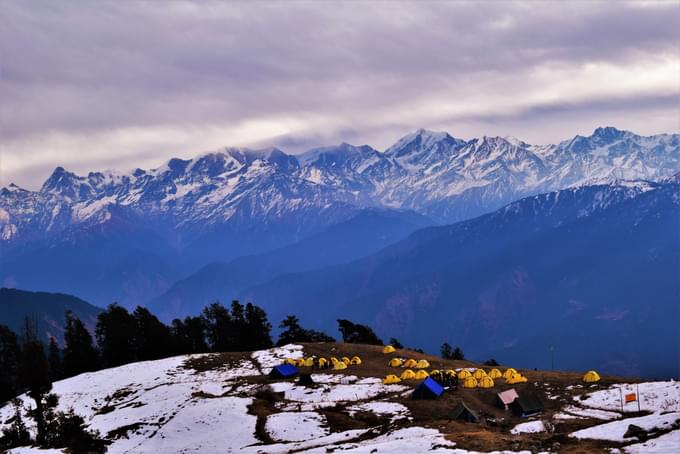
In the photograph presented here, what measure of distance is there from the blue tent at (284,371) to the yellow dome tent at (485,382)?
27.6 meters

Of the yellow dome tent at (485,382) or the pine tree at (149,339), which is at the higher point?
the pine tree at (149,339)

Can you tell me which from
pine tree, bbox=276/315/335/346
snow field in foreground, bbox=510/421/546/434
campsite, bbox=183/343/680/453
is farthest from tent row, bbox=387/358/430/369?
pine tree, bbox=276/315/335/346

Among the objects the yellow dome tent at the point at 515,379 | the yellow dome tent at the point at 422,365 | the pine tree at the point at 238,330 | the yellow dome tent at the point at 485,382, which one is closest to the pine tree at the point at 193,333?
the pine tree at the point at 238,330

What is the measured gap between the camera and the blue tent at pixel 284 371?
96.9 metres

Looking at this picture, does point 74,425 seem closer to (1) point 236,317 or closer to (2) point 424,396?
(2) point 424,396

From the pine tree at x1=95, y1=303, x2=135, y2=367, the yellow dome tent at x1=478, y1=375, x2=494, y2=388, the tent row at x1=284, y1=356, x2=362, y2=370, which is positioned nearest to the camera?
the yellow dome tent at x1=478, y1=375, x2=494, y2=388

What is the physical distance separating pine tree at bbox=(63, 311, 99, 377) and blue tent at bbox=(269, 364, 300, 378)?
55945mm

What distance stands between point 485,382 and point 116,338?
8291cm

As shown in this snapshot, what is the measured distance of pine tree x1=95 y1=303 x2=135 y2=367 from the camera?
13712 centimetres

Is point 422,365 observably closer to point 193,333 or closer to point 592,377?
point 592,377

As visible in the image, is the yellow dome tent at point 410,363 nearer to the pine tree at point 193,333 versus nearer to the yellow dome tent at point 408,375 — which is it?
the yellow dome tent at point 408,375

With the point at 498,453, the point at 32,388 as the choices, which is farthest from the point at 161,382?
the point at 498,453

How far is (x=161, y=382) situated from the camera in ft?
312

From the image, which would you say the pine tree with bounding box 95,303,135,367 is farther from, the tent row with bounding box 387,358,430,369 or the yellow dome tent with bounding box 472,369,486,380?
the yellow dome tent with bounding box 472,369,486,380
